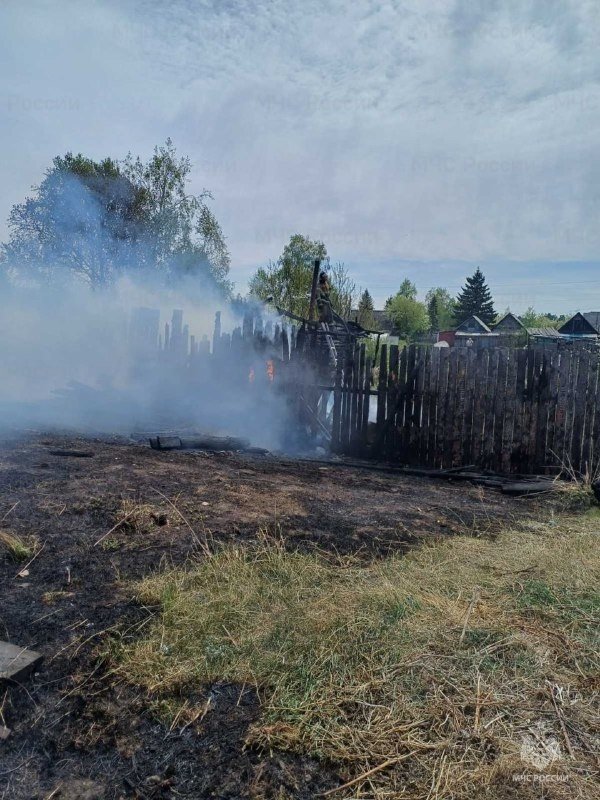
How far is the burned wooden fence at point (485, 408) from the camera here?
7.07 meters

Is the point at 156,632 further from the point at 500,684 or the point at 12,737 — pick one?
the point at 500,684

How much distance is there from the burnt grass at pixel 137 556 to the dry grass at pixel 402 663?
0.14 m

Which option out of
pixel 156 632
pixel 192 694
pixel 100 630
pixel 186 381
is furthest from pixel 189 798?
pixel 186 381

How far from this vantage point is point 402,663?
230 centimetres

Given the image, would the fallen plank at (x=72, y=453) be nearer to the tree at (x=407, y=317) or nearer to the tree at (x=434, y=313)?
the tree at (x=407, y=317)

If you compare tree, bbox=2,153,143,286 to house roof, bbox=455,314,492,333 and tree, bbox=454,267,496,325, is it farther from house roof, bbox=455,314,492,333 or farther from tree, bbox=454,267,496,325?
tree, bbox=454,267,496,325

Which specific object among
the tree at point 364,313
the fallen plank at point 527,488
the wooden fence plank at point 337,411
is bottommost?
the fallen plank at point 527,488

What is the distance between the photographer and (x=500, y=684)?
2.19 m

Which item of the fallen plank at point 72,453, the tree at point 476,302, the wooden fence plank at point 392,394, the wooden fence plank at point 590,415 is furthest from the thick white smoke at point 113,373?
the tree at point 476,302

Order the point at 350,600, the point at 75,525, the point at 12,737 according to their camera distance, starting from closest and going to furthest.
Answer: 1. the point at 12,737
2. the point at 350,600
3. the point at 75,525

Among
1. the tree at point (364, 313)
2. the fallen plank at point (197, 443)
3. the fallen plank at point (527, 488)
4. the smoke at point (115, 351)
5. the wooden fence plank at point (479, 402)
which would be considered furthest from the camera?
the tree at point (364, 313)

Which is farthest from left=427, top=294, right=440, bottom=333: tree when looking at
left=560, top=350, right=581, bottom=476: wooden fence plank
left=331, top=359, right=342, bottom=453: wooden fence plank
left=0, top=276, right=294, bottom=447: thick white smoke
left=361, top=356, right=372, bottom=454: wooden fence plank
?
left=560, top=350, right=581, bottom=476: wooden fence plank

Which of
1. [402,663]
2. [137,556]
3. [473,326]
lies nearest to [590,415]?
[402,663]

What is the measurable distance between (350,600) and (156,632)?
104 cm
